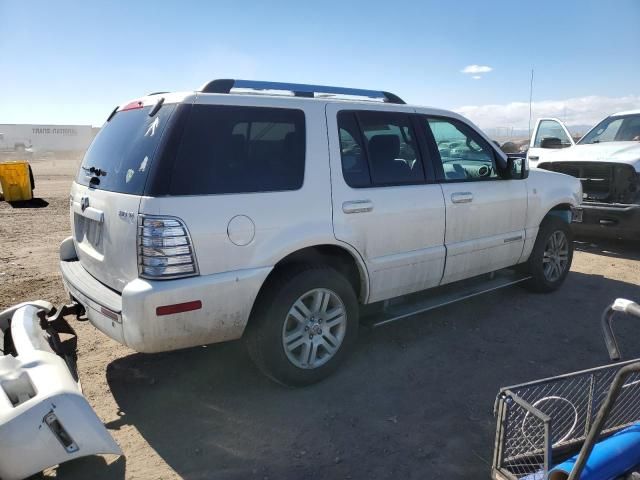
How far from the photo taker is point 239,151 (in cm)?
314

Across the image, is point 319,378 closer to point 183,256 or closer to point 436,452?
point 436,452

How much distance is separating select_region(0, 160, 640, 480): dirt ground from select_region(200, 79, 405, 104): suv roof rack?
207 centimetres

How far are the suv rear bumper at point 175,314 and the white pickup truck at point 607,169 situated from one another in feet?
18.6

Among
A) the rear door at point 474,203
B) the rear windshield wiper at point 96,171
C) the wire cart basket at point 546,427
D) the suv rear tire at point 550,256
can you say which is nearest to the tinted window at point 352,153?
the rear door at point 474,203

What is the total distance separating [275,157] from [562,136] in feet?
26.9

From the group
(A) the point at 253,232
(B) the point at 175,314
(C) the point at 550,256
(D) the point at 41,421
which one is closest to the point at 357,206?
(A) the point at 253,232

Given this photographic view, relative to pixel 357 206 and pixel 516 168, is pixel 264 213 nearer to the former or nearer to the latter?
pixel 357 206

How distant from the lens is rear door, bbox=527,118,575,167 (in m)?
8.94

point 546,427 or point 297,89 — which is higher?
point 297,89

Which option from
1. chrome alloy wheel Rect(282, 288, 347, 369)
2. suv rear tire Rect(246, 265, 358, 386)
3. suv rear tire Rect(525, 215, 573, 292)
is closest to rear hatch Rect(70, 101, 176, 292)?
suv rear tire Rect(246, 265, 358, 386)

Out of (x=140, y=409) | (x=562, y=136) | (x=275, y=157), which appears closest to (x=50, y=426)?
(x=140, y=409)

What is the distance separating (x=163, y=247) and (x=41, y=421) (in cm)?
103

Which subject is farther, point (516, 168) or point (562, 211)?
point (562, 211)

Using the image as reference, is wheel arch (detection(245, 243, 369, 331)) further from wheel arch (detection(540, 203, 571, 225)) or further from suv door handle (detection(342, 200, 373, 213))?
wheel arch (detection(540, 203, 571, 225))
